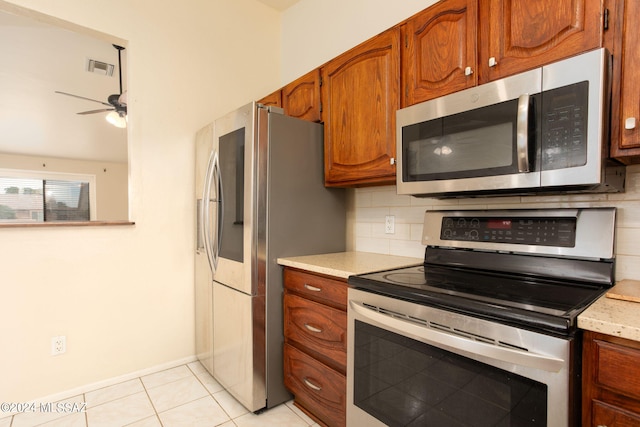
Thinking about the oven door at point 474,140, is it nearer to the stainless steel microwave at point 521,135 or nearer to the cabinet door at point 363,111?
the stainless steel microwave at point 521,135

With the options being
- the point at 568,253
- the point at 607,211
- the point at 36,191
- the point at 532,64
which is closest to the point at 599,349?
the point at 568,253

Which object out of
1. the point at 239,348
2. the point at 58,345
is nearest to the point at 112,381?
the point at 58,345

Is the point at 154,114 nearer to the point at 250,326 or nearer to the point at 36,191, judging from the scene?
the point at 250,326

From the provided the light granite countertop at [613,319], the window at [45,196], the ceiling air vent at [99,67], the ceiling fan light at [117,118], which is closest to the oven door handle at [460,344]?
the light granite countertop at [613,319]

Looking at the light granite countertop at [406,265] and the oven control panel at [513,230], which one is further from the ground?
the oven control panel at [513,230]

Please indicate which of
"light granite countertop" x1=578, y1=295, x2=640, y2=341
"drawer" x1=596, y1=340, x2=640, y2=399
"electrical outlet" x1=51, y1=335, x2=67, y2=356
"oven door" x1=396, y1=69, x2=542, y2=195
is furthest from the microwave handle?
"electrical outlet" x1=51, y1=335, x2=67, y2=356

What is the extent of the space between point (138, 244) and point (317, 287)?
4.69ft

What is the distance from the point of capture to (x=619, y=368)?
740 millimetres

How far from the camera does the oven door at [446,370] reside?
805 mm

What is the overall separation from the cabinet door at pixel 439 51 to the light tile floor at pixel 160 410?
5.92 feet

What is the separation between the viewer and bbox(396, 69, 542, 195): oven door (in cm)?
110

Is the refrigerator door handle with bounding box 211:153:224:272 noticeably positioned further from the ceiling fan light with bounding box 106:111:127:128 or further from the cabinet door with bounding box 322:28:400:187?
the ceiling fan light with bounding box 106:111:127:128

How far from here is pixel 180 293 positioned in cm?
241

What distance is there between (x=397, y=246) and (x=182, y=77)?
2.05 m
